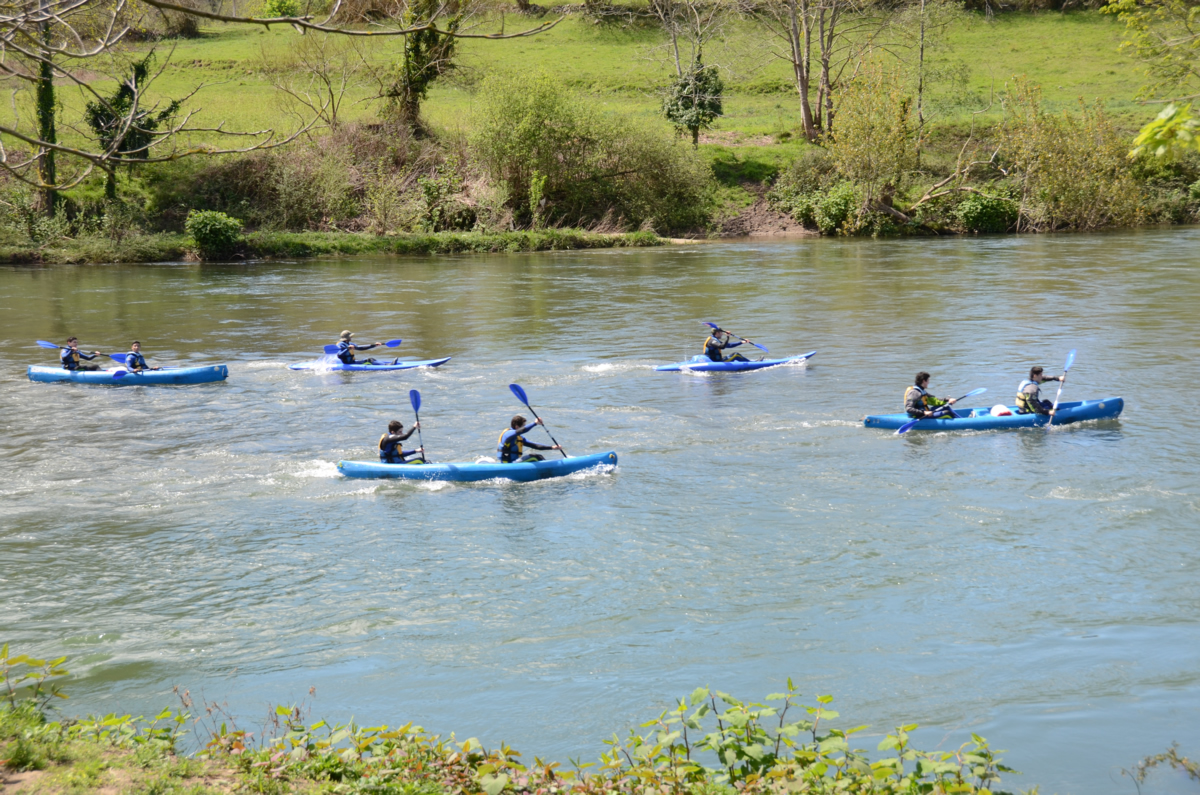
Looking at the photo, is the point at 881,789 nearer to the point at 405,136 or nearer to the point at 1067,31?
the point at 405,136

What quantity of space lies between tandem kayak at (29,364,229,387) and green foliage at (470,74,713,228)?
3111cm

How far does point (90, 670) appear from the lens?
9.01 m

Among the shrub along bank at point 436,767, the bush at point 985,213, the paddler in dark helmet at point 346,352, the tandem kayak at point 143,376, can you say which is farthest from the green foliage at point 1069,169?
the shrub along bank at point 436,767

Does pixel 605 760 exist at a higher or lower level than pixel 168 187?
lower

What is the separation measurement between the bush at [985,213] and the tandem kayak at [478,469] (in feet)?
138

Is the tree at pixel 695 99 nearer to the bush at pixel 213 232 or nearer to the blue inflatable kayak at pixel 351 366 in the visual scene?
the bush at pixel 213 232

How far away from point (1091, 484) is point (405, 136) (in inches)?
1854

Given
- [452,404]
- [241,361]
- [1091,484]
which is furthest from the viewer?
[241,361]

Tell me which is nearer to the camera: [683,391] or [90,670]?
[90,670]

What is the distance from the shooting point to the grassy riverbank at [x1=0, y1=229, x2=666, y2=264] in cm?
4394

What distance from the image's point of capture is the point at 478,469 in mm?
14359

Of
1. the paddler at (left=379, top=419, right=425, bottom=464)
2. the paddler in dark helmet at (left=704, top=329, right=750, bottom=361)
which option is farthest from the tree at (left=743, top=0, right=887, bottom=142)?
the paddler at (left=379, top=419, right=425, bottom=464)

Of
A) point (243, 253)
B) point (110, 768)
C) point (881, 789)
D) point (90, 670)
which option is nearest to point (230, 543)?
point (90, 670)

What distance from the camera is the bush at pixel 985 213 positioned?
167 feet
